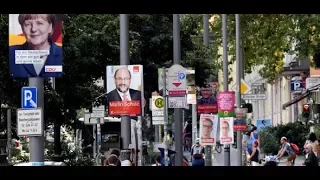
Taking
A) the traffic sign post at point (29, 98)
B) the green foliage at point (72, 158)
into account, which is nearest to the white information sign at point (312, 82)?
the green foliage at point (72, 158)

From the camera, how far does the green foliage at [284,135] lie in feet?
151

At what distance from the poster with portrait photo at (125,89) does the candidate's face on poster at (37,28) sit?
501 centimetres

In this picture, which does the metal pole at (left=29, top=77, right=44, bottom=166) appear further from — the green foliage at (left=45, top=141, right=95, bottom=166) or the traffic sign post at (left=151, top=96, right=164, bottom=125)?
the green foliage at (left=45, top=141, right=95, bottom=166)

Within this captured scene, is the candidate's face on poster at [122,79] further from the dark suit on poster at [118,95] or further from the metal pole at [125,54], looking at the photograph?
the metal pole at [125,54]

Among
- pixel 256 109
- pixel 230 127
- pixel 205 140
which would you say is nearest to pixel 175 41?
pixel 205 140

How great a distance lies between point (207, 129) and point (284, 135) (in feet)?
55.3

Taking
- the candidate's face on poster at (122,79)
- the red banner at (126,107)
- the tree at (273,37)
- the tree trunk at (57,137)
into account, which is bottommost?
the tree trunk at (57,137)

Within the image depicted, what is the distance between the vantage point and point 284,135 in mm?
Answer: 46750

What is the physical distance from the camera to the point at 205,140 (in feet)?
99.3

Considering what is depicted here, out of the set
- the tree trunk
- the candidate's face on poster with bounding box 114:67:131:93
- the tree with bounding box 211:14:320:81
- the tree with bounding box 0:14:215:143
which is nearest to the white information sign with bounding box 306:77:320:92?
the tree with bounding box 211:14:320:81

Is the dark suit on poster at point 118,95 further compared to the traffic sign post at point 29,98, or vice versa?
the dark suit on poster at point 118,95

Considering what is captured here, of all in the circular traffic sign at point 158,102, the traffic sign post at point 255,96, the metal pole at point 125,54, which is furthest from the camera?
the traffic sign post at point 255,96
